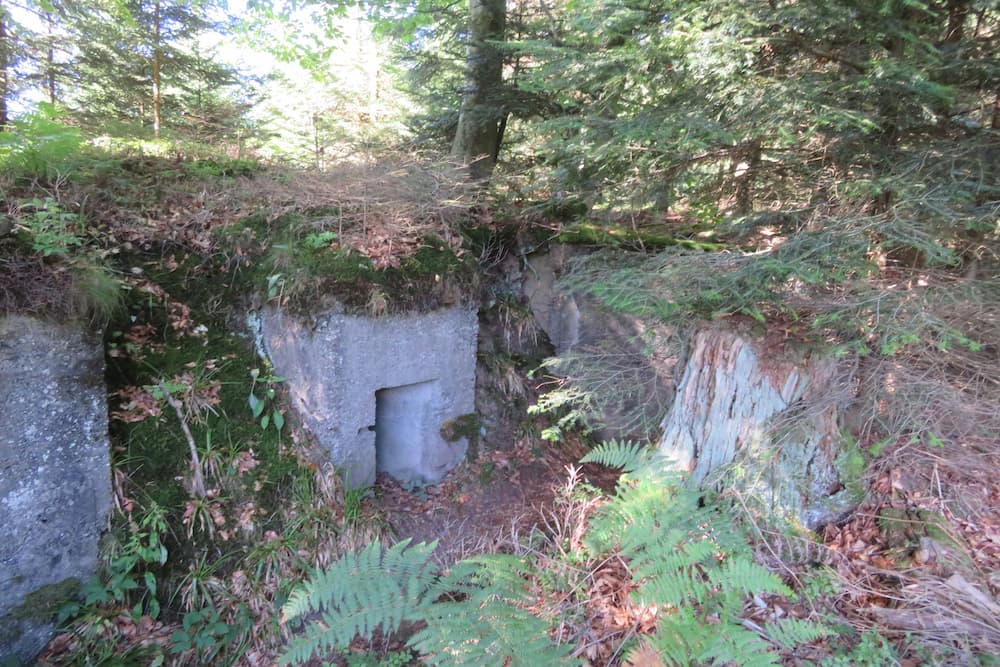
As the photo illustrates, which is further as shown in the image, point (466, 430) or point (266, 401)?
point (466, 430)

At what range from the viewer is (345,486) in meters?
4.44

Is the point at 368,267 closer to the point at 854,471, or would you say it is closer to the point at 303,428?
the point at 303,428

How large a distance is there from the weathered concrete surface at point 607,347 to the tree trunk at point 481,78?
1520 mm

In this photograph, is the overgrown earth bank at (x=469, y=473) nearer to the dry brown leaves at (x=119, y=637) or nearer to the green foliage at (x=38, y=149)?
the dry brown leaves at (x=119, y=637)

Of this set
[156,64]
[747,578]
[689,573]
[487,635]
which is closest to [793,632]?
[747,578]

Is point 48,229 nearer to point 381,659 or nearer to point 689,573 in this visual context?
point 381,659

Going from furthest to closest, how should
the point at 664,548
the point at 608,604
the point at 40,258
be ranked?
1. the point at 40,258
2. the point at 608,604
3. the point at 664,548

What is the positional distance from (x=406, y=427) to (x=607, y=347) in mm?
2243

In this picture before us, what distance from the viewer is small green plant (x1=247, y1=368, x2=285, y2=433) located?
4.32 metres

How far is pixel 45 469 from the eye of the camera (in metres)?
3.33

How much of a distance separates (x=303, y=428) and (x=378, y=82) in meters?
10.8

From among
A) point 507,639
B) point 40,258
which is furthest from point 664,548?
point 40,258

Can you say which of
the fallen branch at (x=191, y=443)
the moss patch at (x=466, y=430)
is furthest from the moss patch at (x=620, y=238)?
the fallen branch at (x=191, y=443)

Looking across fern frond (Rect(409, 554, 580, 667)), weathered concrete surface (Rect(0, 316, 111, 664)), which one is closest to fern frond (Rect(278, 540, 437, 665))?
fern frond (Rect(409, 554, 580, 667))
